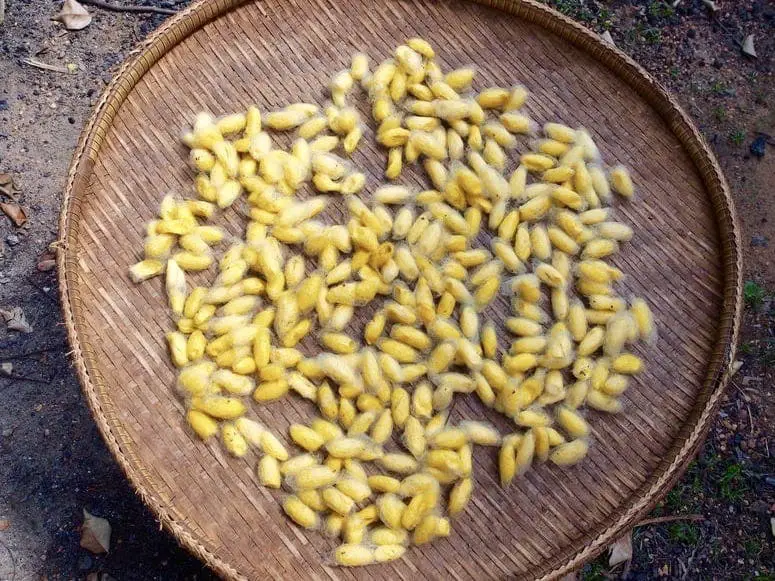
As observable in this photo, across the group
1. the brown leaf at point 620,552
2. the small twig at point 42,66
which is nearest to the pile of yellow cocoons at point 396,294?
the brown leaf at point 620,552

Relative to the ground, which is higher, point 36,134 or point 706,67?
point 706,67

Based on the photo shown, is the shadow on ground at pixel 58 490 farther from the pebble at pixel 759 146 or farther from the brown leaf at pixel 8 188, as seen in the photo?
the pebble at pixel 759 146

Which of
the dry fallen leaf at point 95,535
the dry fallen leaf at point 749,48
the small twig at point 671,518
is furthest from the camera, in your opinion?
the dry fallen leaf at point 749,48

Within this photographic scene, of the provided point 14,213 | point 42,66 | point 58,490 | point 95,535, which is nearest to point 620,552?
point 95,535

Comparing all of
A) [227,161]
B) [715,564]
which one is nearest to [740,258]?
[715,564]

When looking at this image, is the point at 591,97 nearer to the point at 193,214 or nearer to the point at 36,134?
the point at 193,214

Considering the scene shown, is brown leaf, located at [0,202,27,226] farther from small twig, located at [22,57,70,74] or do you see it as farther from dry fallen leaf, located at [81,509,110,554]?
dry fallen leaf, located at [81,509,110,554]

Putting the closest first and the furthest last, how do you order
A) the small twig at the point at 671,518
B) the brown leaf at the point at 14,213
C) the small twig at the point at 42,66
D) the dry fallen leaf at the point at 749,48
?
1. the small twig at the point at 671,518
2. the brown leaf at the point at 14,213
3. the small twig at the point at 42,66
4. the dry fallen leaf at the point at 749,48
